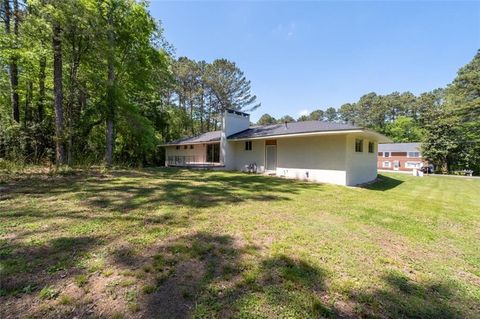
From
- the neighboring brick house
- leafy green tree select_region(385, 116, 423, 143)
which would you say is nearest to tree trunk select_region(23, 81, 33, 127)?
the neighboring brick house

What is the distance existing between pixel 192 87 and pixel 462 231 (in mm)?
29383

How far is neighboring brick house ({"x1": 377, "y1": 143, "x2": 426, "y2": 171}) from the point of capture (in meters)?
30.5

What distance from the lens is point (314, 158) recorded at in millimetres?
12109

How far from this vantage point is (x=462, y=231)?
486 centimetres

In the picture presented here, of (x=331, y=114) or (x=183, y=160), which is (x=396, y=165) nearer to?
(x=331, y=114)

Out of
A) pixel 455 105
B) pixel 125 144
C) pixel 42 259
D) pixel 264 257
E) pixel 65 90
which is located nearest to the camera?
pixel 42 259

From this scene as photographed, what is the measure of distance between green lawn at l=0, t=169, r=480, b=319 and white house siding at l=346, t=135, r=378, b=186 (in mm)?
5433

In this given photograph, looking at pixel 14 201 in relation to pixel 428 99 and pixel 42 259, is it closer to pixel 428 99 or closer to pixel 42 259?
pixel 42 259

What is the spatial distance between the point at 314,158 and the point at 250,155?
5.01m

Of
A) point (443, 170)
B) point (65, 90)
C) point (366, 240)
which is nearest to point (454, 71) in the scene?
point (443, 170)

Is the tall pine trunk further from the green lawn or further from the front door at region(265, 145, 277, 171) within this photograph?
the front door at region(265, 145, 277, 171)

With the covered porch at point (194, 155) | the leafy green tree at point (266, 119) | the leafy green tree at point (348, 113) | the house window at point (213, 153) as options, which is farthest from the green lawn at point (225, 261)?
the leafy green tree at point (348, 113)

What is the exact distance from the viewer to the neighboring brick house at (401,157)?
1200 inches

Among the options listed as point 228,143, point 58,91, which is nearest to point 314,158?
point 228,143
